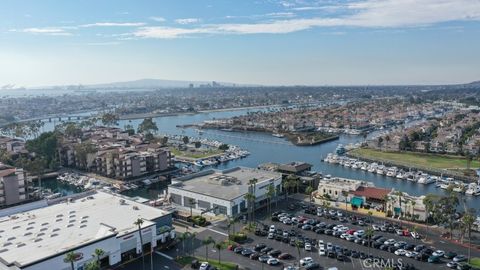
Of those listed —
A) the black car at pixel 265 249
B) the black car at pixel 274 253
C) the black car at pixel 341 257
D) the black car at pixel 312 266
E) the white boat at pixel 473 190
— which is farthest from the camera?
the white boat at pixel 473 190

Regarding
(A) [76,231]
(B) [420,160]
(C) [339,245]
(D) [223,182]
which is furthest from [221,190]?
(B) [420,160]

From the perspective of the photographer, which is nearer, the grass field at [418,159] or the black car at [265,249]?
the black car at [265,249]

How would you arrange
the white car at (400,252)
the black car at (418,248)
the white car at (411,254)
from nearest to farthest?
the white car at (411,254), the white car at (400,252), the black car at (418,248)

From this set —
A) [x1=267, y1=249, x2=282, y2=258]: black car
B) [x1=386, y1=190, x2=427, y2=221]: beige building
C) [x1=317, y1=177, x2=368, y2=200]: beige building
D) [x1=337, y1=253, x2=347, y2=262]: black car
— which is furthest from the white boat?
[x1=267, y1=249, x2=282, y2=258]: black car

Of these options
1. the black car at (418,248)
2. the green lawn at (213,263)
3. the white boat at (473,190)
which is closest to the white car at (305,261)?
the green lawn at (213,263)

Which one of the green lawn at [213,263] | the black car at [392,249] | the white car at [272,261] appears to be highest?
the black car at [392,249]

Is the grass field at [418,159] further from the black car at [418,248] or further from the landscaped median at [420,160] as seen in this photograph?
the black car at [418,248]

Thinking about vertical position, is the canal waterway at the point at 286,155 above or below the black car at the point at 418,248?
below

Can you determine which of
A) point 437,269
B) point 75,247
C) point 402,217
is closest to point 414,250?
point 437,269
